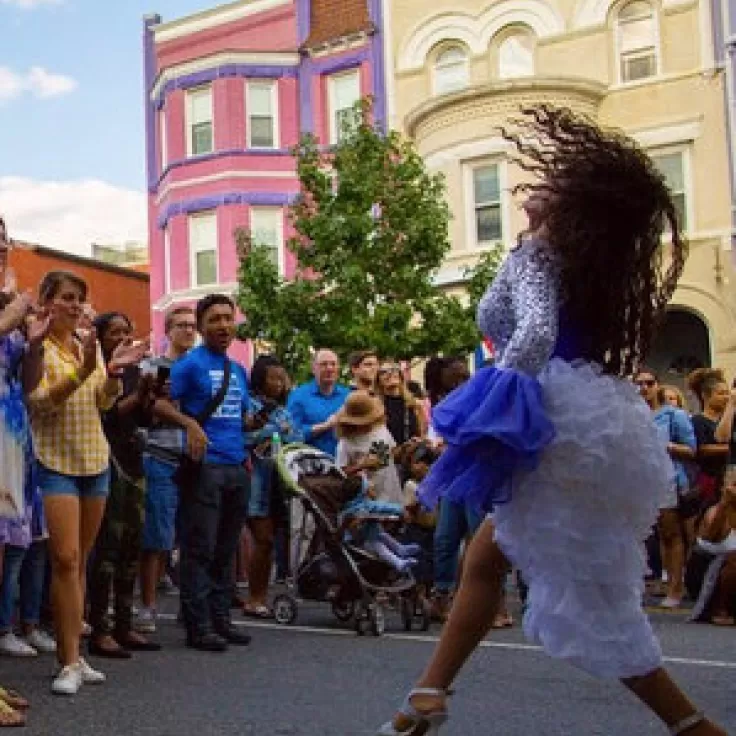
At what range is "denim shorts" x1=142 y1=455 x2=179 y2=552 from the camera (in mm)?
8328

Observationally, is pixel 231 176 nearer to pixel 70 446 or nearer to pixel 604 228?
pixel 70 446

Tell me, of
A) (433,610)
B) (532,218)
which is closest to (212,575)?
(433,610)

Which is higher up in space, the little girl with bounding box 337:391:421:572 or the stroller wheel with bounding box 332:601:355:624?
the little girl with bounding box 337:391:421:572

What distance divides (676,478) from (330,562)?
311 centimetres

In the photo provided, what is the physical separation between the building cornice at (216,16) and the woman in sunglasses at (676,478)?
76.4 ft

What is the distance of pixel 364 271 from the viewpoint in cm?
2172

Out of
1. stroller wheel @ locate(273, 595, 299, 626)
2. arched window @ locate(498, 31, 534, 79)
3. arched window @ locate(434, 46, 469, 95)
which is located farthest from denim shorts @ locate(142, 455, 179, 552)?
arched window @ locate(434, 46, 469, 95)

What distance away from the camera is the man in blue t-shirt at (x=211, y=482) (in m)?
7.19

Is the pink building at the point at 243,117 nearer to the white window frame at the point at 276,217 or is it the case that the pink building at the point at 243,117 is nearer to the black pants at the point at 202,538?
the white window frame at the point at 276,217

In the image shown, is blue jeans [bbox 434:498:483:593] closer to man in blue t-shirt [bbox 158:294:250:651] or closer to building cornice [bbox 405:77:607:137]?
man in blue t-shirt [bbox 158:294:250:651]

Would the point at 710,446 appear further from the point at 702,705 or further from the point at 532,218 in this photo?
the point at 532,218

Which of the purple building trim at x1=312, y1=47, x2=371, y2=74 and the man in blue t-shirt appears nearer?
the man in blue t-shirt

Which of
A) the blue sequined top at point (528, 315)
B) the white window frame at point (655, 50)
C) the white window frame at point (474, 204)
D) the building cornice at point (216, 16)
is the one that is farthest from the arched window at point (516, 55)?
the blue sequined top at point (528, 315)

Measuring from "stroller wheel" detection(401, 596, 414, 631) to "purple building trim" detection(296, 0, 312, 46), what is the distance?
2472 centimetres
